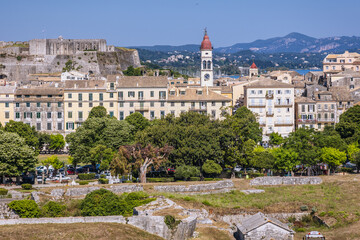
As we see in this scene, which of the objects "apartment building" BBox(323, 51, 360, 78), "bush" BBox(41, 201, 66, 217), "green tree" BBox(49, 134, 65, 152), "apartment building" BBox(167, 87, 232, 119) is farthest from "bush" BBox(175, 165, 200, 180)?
"apartment building" BBox(323, 51, 360, 78)

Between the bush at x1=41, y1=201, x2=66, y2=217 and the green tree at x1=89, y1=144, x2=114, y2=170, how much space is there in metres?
23.1

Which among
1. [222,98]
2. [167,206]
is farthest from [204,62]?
[167,206]

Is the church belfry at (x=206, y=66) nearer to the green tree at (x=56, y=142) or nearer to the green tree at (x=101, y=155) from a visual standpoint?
the green tree at (x=56, y=142)

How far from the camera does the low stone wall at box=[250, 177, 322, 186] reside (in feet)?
222

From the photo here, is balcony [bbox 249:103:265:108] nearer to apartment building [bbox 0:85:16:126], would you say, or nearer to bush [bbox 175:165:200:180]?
bush [bbox 175:165:200:180]

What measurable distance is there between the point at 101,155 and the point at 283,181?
22319 millimetres

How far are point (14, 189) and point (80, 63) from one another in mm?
95116

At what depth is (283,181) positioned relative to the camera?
68125mm

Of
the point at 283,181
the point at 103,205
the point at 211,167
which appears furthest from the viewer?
the point at 211,167

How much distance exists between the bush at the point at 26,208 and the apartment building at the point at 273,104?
180 feet

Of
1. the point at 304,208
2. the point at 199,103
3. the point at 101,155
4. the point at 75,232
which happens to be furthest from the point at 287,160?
the point at 75,232

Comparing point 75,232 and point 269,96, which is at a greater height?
point 269,96

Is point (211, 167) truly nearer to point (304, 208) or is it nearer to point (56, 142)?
point (304, 208)

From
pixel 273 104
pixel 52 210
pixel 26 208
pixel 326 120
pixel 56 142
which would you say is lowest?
pixel 52 210
